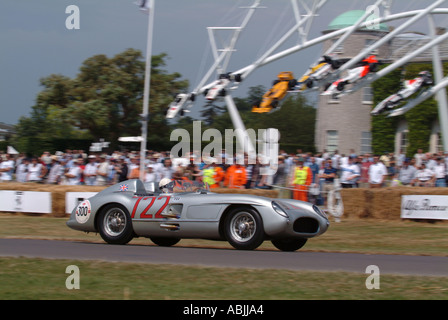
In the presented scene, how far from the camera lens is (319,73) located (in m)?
24.8

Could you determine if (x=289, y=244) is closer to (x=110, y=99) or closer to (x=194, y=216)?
(x=194, y=216)

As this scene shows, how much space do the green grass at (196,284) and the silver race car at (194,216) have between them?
6.95 feet

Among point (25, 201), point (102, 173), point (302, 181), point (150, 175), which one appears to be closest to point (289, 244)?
point (302, 181)

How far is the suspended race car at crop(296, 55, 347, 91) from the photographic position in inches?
971

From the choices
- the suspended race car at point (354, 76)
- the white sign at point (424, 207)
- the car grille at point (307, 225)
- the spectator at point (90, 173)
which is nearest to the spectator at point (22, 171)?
the spectator at point (90, 173)

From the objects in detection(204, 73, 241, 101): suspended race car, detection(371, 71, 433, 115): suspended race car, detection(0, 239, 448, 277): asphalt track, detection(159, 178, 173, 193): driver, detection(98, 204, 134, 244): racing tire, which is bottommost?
detection(0, 239, 448, 277): asphalt track

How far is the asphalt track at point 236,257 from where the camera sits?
7749mm

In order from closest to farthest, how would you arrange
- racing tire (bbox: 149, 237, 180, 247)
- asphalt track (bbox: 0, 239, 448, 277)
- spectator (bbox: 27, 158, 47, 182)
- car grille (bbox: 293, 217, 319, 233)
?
asphalt track (bbox: 0, 239, 448, 277) → car grille (bbox: 293, 217, 319, 233) → racing tire (bbox: 149, 237, 180, 247) → spectator (bbox: 27, 158, 47, 182)

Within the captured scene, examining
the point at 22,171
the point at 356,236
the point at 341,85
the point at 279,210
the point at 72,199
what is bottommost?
the point at 356,236

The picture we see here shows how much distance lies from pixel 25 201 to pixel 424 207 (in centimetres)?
1019

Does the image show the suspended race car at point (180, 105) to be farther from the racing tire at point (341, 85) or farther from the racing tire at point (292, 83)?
the racing tire at point (341, 85)

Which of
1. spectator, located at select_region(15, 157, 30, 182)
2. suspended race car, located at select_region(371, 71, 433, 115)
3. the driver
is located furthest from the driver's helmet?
suspended race car, located at select_region(371, 71, 433, 115)

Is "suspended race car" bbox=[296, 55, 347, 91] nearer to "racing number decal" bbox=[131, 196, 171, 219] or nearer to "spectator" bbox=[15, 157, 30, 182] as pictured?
"spectator" bbox=[15, 157, 30, 182]

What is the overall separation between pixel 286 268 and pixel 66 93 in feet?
140
